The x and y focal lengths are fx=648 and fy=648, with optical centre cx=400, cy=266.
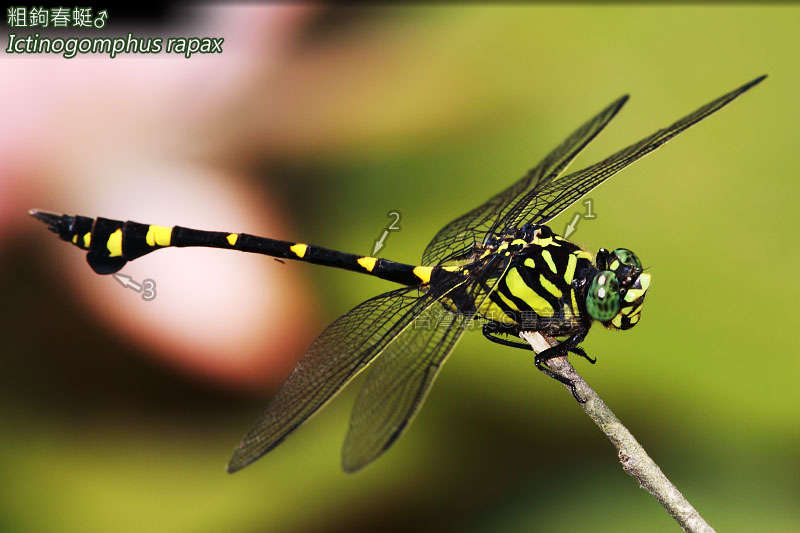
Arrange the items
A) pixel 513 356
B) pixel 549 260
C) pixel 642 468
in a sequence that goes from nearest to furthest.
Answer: pixel 642 468 → pixel 549 260 → pixel 513 356

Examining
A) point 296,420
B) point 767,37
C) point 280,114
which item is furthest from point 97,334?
point 767,37

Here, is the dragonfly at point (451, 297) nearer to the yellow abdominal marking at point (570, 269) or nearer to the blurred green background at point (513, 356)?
the yellow abdominal marking at point (570, 269)

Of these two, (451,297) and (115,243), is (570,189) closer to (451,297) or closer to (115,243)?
(451,297)

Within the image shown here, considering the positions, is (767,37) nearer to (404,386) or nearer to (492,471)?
(492,471)

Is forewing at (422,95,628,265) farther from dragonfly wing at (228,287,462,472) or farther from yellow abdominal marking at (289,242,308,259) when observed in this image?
yellow abdominal marking at (289,242,308,259)

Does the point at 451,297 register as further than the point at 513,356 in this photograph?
No

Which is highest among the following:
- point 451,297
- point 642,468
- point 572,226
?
point 572,226

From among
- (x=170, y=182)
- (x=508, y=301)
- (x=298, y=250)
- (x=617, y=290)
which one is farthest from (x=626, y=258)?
(x=170, y=182)

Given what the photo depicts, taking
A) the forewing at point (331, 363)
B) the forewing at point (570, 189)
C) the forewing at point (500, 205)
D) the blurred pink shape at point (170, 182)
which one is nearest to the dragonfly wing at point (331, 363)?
→ the forewing at point (331, 363)
